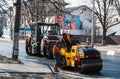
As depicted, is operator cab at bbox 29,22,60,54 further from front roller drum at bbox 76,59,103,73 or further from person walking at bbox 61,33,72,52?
front roller drum at bbox 76,59,103,73

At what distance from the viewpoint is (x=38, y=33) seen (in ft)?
91.4

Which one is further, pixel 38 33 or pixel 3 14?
pixel 38 33

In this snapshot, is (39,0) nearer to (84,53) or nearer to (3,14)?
(3,14)

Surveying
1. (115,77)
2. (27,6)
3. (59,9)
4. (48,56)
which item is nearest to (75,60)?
(115,77)

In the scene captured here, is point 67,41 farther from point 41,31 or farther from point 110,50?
point 110,50

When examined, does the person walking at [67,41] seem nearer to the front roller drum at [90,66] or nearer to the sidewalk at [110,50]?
the front roller drum at [90,66]

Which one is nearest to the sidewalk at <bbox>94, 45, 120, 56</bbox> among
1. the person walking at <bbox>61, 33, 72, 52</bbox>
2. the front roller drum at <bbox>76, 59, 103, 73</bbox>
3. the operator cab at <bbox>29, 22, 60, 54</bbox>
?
the operator cab at <bbox>29, 22, 60, 54</bbox>

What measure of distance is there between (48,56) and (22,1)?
5784 mm

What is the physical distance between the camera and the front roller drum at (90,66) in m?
17.8

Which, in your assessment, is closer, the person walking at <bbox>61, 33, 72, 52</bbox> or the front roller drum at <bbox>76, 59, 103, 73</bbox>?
the front roller drum at <bbox>76, 59, 103, 73</bbox>

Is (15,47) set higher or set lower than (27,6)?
lower

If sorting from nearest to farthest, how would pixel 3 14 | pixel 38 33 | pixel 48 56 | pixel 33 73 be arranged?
pixel 33 73, pixel 3 14, pixel 48 56, pixel 38 33

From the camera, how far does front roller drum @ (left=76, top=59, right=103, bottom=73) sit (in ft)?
58.3

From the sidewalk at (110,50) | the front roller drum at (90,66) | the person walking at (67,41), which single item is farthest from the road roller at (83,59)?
the sidewalk at (110,50)
